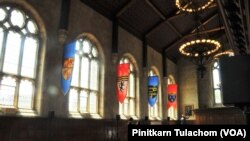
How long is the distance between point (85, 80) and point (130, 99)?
3.62 metres

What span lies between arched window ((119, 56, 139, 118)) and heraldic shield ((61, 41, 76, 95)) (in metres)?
4.25

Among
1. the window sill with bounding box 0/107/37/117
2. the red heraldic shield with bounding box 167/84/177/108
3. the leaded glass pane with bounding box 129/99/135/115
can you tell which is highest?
the red heraldic shield with bounding box 167/84/177/108

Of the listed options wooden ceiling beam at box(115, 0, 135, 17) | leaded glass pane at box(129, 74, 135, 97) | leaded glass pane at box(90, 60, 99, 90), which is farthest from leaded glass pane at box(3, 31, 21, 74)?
leaded glass pane at box(129, 74, 135, 97)

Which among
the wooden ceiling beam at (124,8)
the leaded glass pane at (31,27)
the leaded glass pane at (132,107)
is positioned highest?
the wooden ceiling beam at (124,8)

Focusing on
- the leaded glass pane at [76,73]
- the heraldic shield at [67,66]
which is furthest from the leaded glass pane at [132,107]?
the heraldic shield at [67,66]

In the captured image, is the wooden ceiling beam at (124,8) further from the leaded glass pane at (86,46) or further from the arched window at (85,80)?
the leaded glass pane at (86,46)

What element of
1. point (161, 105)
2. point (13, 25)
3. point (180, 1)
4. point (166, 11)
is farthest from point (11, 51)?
point (161, 105)

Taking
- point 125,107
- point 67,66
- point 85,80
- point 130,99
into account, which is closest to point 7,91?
point 67,66

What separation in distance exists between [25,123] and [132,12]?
7657 millimetres

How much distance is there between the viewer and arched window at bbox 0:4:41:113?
7.06 m

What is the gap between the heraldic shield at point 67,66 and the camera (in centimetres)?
792

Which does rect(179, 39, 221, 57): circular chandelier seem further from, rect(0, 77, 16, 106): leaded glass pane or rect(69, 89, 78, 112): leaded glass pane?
rect(0, 77, 16, 106): leaded glass pane

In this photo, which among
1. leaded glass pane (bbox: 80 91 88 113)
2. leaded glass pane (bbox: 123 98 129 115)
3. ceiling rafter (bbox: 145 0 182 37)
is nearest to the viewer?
leaded glass pane (bbox: 80 91 88 113)

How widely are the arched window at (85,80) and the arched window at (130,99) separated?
1937 millimetres
